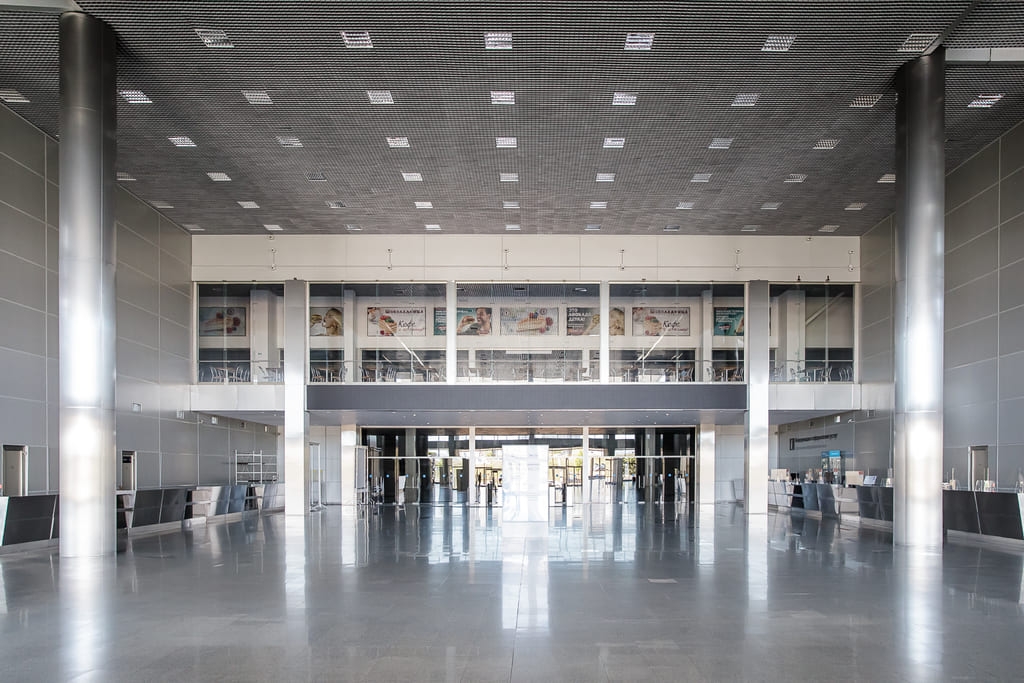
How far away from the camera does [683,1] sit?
13633mm

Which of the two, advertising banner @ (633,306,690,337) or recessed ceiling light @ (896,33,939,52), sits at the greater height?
recessed ceiling light @ (896,33,939,52)

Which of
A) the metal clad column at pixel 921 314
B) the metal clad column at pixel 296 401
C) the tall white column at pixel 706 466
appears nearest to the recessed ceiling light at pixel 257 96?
the metal clad column at pixel 921 314

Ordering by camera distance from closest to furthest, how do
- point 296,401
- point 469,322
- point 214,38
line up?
1. point 214,38
2. point 296,401
3. point 469,322

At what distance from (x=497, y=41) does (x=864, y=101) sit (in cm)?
751

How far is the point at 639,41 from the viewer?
49.3 ft

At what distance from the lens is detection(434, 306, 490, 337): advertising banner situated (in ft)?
98.7

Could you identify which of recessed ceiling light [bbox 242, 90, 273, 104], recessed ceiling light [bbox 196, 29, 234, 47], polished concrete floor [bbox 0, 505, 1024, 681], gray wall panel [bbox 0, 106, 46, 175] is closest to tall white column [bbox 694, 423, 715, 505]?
polished concrete floor [bbox 0, 505, 1024, 681]

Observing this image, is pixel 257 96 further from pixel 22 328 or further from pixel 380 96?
pixel 22 328

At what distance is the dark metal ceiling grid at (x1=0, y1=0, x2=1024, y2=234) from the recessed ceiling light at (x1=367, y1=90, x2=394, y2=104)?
0.73ft

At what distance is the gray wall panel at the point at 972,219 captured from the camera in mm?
20177

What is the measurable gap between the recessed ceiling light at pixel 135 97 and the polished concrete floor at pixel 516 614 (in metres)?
8.20

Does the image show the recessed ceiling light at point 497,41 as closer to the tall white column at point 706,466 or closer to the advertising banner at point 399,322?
the advertising banner at point 399,322

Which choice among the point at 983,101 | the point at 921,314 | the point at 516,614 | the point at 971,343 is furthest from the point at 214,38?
the point at 971,343

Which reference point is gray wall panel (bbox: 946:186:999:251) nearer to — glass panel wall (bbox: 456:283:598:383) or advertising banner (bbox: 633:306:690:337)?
advertising banner (bbox: 633:306:690:337)
